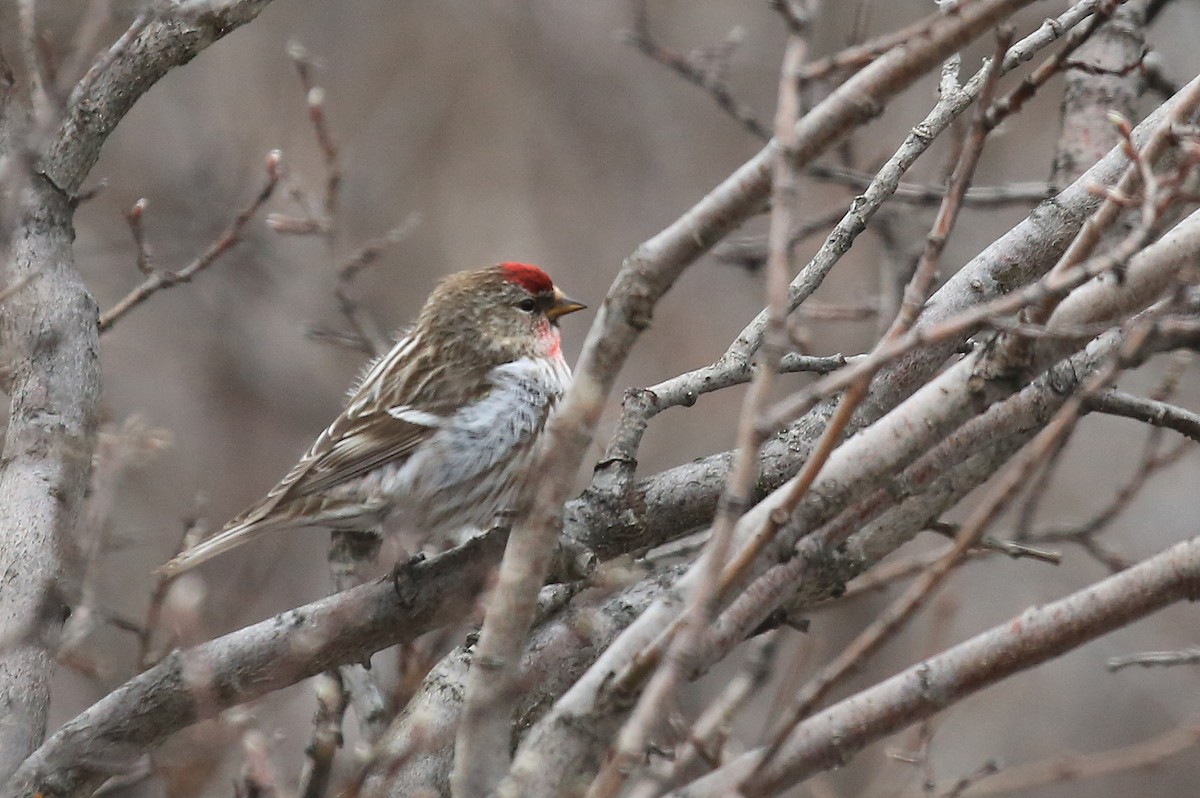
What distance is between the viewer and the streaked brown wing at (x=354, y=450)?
4965mm

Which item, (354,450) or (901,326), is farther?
(354,450)

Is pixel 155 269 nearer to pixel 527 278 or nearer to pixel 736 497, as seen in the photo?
pixel 527 278

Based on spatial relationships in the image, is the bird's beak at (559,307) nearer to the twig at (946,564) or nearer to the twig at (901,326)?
the twig at (901,326)

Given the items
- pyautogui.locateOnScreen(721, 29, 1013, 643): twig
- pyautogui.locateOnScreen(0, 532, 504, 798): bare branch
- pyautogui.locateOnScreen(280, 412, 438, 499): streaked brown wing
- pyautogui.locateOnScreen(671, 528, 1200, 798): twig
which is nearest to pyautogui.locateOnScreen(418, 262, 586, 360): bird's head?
pyautogui.locateOnScreen(280, 412, 438, 499): streaked brown wing

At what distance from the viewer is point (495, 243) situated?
11.7 m

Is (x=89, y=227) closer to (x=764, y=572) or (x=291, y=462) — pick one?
(x=291, y=462)

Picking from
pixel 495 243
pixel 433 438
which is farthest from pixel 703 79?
pixel 495 243

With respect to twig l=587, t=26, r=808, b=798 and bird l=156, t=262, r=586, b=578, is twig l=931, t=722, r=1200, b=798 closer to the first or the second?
bird l=156, t=262, r=586, b=578

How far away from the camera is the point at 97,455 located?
4559 mm

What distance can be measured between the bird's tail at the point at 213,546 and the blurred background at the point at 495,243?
348 cm

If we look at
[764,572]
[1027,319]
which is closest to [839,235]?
[1027,319]

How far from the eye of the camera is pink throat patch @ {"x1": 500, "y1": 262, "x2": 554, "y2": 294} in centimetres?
600

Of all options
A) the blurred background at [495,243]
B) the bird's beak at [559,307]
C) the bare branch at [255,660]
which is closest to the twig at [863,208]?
the bare branch at [255,660]

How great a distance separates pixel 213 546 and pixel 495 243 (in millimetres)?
7367
